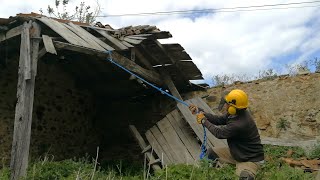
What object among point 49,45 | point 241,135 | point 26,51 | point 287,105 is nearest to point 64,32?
point 49,45

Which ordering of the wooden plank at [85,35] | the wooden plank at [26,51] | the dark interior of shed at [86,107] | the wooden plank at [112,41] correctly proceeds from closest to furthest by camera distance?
1. the wooden plank at [26,51]
2. the wooden plank at [85,35]
3. the wooden plank at [112,41]
4. the dark interior of shed at [86,107]

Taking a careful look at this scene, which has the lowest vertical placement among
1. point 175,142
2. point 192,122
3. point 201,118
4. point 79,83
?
point 175,142

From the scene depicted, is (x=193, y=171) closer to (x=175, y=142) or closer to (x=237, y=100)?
(x=237, y=100)

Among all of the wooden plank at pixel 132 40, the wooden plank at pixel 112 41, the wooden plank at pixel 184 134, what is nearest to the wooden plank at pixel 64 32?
the wooden plank at pixel 112 41

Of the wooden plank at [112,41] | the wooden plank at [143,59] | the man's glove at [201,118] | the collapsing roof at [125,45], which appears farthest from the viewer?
the wooden plank at [143,59]

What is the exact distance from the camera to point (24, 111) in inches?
209

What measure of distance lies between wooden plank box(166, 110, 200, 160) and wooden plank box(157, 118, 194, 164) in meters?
0.06

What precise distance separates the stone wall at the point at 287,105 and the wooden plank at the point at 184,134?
1.48 metres

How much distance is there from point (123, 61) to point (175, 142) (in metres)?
1.81

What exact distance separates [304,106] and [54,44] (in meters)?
4.66

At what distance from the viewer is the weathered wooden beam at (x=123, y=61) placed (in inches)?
219

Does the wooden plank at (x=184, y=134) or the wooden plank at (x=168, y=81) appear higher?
the wooden plank at (x=168, y=81)

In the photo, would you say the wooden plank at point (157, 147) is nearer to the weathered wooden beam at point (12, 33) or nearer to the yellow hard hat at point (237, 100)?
the yellow hard hat at point (237, 100)

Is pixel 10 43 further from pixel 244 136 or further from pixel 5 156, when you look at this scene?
pixel 244 136
